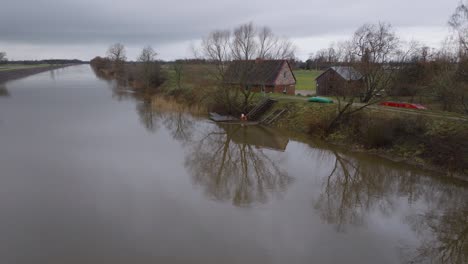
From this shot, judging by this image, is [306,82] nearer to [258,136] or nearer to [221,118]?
[221,118]

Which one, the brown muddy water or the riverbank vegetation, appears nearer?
the brown muddy water

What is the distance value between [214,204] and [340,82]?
657 inches

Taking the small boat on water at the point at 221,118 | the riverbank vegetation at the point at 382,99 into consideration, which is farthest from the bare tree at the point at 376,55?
the small boat on water at the point at 221,118

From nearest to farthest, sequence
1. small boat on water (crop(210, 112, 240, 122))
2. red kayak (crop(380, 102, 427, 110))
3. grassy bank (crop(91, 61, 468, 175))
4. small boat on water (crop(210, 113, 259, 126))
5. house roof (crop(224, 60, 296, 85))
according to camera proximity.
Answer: grassy bank (crop(91, 61, 468, 175)) → red kayak (crop(380, 102, 427, 110)) → small boat on water (crop(210, 113, 259, 126)) → small boat on water (crop(210, 112, 240, 122)) → house roof (crop(224, 60, 296, 85))

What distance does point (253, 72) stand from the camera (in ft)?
109

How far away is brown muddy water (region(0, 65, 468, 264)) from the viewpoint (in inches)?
355

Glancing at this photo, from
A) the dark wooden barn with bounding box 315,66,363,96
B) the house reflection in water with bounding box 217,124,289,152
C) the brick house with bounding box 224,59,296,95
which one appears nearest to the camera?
the house reflection in water with bounding box 217,124,289,152

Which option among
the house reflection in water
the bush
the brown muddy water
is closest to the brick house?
the house reflection in water

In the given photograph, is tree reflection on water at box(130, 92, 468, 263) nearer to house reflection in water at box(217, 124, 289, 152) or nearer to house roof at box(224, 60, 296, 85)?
house reflection in water at box(217, 124, 289, 152)

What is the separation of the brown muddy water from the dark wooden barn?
6100 mm

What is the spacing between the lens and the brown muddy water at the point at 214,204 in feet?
29.6

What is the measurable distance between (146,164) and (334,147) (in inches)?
442

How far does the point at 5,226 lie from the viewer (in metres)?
9.98

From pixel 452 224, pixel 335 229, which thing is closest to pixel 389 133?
pixel 452 224
